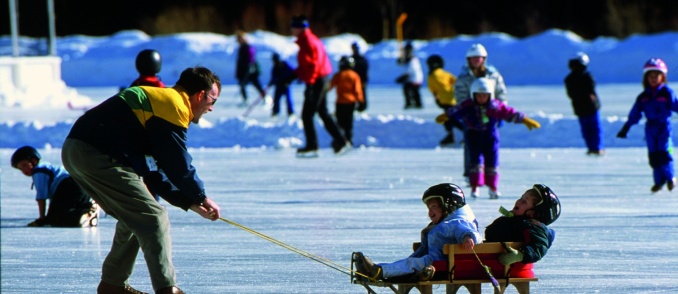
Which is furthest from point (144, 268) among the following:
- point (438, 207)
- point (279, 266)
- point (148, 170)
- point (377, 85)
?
point (377, 85)

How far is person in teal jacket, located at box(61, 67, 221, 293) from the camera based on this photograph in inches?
202

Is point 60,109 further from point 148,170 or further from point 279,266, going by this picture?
point 148,170

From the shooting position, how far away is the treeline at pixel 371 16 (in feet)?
135

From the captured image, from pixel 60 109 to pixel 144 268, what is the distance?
15509 millimetres

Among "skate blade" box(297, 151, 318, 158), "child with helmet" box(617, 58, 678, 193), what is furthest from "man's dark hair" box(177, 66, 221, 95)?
"skate blade" box(297, 151, 318, 158)

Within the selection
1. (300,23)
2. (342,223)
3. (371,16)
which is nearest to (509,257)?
(342,223)

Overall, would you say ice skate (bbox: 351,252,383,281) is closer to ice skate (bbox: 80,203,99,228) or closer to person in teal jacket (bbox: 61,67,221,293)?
person in teal jacket (bbox: 61,67,221,293)

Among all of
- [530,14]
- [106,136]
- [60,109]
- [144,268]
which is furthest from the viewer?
[530,14]

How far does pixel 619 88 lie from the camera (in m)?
26.1

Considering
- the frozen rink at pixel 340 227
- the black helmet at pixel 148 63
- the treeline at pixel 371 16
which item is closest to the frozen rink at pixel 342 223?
the frozen rink at pixel 340 227

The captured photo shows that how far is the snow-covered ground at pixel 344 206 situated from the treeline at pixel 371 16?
18452 mm

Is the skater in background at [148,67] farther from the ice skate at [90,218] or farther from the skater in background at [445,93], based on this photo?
the skater in background at [445,93]

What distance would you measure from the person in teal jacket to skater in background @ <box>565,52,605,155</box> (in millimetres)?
9679

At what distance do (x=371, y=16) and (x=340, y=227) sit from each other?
1465 inches
